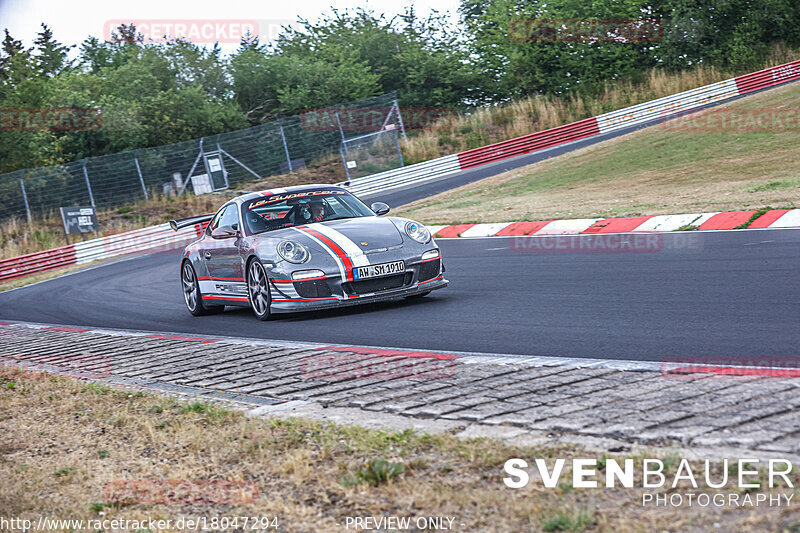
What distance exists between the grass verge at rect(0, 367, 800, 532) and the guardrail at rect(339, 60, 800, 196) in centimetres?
2854

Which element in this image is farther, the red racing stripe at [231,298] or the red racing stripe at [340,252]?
the red racing stripe at [231,298]

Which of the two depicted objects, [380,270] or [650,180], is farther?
[650,180]

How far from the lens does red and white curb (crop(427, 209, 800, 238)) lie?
471 inches

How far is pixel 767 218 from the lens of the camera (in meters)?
12.0

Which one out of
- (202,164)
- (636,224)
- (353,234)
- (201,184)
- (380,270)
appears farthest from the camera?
(202,164)

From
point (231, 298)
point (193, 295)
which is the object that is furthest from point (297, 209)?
point (193, 295)

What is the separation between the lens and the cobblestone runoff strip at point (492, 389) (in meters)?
4.04

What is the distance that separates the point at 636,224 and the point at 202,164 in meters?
23.4

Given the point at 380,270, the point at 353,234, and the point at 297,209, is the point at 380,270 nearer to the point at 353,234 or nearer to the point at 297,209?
the point at 353,234

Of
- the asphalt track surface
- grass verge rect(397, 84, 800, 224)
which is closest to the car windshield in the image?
the asphalt track surface

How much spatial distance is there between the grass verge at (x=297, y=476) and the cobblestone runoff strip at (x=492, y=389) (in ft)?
1.20

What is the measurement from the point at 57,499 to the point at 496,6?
46.0m

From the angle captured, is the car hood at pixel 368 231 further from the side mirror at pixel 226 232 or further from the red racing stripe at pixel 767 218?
the red racing stripe at pixel 767 218

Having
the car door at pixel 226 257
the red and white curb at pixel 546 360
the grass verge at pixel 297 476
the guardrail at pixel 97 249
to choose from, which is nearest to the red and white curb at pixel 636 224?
the car door at pixel 226 257
